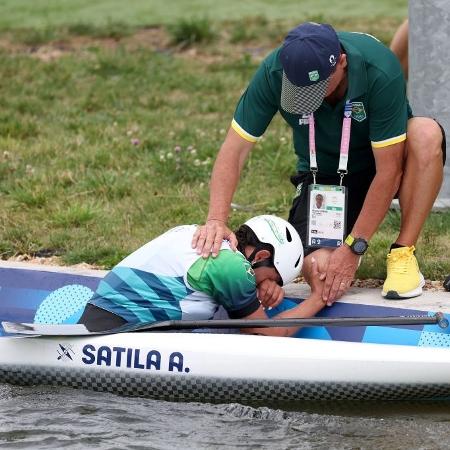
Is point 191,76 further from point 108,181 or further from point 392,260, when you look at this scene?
point 392,260

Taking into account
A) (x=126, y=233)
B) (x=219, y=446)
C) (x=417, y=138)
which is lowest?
(x=219, y=446)

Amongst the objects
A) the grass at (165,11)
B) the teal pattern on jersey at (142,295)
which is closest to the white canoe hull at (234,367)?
the teal pattern on jersey at (142,295)

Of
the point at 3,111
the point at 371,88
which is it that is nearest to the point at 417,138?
the point at 371,88

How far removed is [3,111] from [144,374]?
4.87m

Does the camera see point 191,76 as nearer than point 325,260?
No

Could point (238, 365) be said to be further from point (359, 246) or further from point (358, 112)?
point (358, 112)

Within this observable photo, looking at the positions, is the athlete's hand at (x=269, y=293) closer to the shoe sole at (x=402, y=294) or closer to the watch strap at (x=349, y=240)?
the watch strap at (x=349, y=240)

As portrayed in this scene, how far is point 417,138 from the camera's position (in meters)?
5.75

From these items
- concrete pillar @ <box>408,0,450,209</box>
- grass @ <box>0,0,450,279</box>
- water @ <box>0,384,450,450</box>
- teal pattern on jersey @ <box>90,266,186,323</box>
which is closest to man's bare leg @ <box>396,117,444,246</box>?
grass @ <box>0,0,450,279</box>

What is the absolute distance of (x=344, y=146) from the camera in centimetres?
578

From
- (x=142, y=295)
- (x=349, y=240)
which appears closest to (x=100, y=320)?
(x=142, y=295)

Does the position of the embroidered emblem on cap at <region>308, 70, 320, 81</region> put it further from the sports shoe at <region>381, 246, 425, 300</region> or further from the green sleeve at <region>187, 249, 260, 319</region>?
the sports shoe at <region>381, 246, 425, 300</region>

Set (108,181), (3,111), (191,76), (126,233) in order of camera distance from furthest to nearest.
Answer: (191,76)
(3,111)
(108,181)
(126,233)

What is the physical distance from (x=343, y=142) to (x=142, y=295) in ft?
3.78
